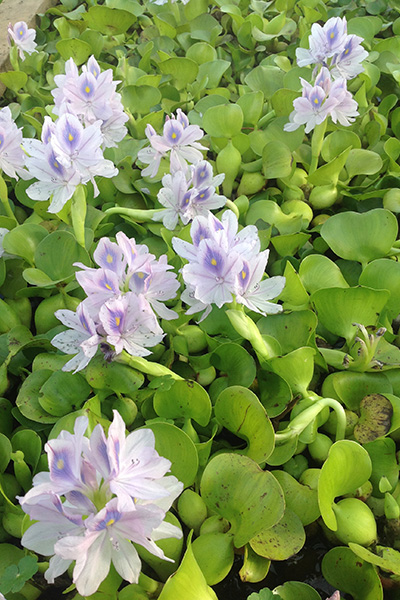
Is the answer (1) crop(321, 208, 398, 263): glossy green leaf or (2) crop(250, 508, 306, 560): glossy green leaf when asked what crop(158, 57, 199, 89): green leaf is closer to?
(1) crop(321, 208, 398, 263): glossy green leaf

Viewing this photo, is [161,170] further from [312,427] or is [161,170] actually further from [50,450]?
[50,450]

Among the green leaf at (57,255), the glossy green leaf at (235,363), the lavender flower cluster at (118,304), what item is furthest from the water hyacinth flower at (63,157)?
the glossy green leaf at (235,363)

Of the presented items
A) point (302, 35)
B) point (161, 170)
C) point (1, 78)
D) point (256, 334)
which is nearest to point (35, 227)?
point (161, 170)

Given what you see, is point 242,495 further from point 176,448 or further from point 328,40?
point 328,40

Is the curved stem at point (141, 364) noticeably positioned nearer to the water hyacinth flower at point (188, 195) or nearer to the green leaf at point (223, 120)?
the water hyacinth flower at point (188, 195)

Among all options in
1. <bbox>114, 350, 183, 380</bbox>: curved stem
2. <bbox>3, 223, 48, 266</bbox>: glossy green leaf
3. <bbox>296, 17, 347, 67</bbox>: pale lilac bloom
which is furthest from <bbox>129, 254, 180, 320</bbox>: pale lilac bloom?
<bbox>296, 17, 347, 67</bbox>: pale lilac bloom

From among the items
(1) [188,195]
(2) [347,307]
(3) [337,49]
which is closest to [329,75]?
(3) [337,49]
